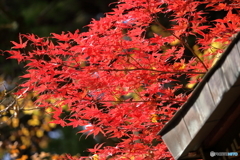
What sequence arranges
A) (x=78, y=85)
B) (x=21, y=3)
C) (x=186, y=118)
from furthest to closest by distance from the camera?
1. (x=21, y=3)
2. (x=78, y=85)
3. (x=186, y=118)

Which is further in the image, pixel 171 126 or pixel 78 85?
pixel 78 85

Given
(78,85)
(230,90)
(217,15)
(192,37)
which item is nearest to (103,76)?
(78,85)

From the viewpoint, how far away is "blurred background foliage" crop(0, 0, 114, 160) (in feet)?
23.8

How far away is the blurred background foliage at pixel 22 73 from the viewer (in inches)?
286

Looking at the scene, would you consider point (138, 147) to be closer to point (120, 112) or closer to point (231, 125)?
point (120, 112)

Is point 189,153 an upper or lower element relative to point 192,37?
upper

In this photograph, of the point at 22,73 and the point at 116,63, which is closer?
the point at 116,63

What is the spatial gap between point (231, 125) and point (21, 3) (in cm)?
697

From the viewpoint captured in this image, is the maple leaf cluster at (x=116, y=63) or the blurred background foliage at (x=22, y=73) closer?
the maple leaf cluster at (x=116, y=63)

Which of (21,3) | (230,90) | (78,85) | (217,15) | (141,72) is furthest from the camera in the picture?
(21,3)

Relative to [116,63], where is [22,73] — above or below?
below

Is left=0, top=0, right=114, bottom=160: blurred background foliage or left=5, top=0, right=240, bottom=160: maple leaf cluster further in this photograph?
left=0, top=0, right=114, bottom=160: blurred background foliage

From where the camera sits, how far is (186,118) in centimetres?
219

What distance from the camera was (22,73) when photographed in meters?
7.54
